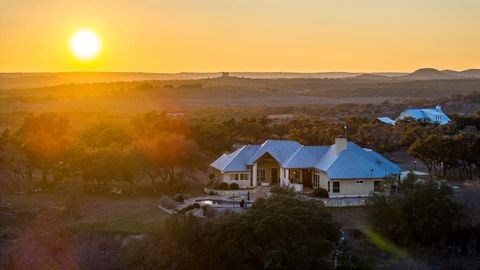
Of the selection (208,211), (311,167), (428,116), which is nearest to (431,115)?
(428,116)

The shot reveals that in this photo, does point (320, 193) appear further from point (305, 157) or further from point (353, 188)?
point (305, 157)

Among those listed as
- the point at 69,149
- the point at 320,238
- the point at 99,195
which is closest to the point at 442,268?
the point at 320,238

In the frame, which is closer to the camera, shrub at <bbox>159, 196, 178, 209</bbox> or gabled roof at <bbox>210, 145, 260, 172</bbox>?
shrub at <bbox>159, 196, 178, 209</bbox>

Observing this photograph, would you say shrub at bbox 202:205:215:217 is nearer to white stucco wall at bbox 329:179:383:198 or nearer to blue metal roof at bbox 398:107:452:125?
white stucco wall at bbox 329:179:383:198

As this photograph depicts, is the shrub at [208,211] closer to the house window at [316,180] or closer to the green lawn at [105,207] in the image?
the green lawn at [105,207]

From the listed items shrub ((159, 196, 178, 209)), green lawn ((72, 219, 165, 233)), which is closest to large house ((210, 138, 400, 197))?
shrub ((159, 196, 178, 209))

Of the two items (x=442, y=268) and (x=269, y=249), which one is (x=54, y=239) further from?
(x=442, y=268)

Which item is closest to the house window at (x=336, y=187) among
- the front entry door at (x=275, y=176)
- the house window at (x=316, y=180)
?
the house window at (x=316, y=180)
